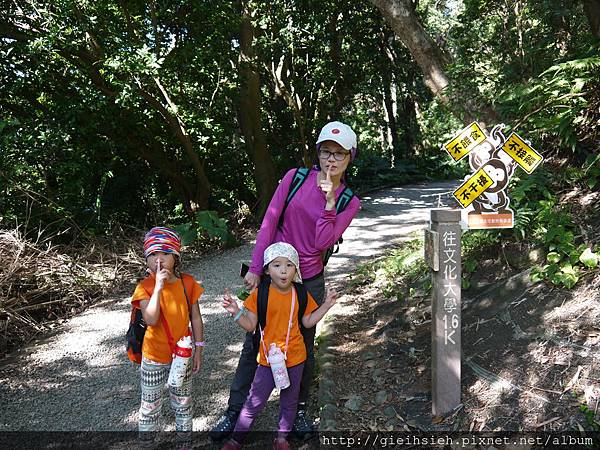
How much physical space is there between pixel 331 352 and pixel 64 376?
95.5 inches

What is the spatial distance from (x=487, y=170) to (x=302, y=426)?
2030 millimetres

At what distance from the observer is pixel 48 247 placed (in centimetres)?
639

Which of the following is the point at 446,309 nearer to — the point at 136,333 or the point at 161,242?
the point at 161,242

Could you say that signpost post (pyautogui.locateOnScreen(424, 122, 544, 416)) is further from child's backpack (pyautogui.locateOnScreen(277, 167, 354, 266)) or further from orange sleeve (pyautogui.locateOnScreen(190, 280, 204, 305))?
orange sleeve (pyautogui.locateOnScreen(190, 280, 204, 305))

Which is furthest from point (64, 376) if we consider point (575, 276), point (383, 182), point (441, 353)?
point (383, 182)

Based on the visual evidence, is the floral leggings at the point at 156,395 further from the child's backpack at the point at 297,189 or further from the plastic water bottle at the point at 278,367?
the child's backpack at the point at 297,189

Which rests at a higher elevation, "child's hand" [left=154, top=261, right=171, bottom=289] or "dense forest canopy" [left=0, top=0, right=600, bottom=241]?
Answer: "dense forest canopy" [left=0, top=0, right=600, bottom=241]

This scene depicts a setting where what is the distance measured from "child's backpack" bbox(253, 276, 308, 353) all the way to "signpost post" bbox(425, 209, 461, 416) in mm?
820

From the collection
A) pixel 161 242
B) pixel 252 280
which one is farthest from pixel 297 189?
pixel 161 242

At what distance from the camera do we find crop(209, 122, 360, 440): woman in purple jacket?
2.91m

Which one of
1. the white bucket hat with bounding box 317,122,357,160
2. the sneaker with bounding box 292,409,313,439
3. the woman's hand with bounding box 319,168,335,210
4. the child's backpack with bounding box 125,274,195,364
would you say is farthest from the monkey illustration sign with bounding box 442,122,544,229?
the child's backpack with bounding box 125,274,195,364

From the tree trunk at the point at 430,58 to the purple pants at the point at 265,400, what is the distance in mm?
3271

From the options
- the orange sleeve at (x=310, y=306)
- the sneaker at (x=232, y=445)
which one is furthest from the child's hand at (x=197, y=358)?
the orange sleeve at (x=310, y=306)

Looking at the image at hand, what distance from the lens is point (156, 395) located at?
2910 mm
